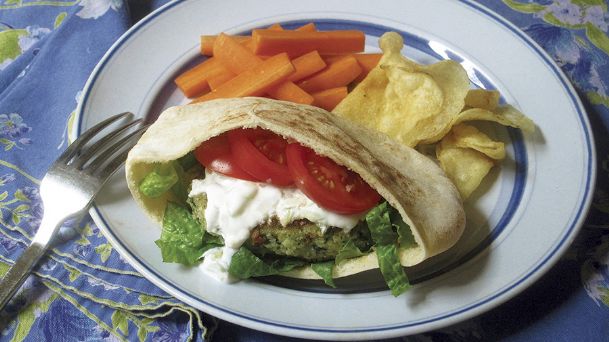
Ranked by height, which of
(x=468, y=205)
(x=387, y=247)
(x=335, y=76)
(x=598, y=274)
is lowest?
(x=598, y=274)

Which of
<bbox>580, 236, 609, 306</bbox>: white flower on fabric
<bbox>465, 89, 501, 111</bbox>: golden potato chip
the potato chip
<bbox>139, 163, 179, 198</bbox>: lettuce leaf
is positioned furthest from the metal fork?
<bbox>580, 236, 609, 306</bbox>: white flower on fabric

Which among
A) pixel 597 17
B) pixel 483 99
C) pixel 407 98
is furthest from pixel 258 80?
pixel 597 17

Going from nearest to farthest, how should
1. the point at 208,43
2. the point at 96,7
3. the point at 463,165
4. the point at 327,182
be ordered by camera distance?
the point at 327,182, the point at 463,165, the point at 208,43, the point at 96,7

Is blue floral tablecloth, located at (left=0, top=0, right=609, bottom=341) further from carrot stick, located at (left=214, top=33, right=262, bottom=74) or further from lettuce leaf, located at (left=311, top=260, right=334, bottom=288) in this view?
carrot stick, located at (left=214, top=33, right=262, bottom=74)

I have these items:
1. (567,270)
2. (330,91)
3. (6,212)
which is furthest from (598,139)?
(6,212)

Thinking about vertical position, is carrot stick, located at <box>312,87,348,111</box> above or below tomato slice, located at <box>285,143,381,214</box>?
below

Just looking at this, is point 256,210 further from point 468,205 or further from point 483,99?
point 483,99

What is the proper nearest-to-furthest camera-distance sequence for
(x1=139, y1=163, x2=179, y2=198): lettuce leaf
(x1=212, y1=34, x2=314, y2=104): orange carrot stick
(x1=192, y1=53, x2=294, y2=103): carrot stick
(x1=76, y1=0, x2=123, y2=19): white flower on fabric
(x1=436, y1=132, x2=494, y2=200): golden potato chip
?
(x1=139, y1=163, x2=179, y2=198): lettuce leaf
(x1=436, y1=132, x2=494, y2=200): golden potato chip
(x1=192, y1=53, x2=294, y2=103): carrot stick
(x1=212, y1=34, x2=314, y2=104): orange carrot stick
(x1=76, y1=0, x2=123, y2=19): white flower on fabric
